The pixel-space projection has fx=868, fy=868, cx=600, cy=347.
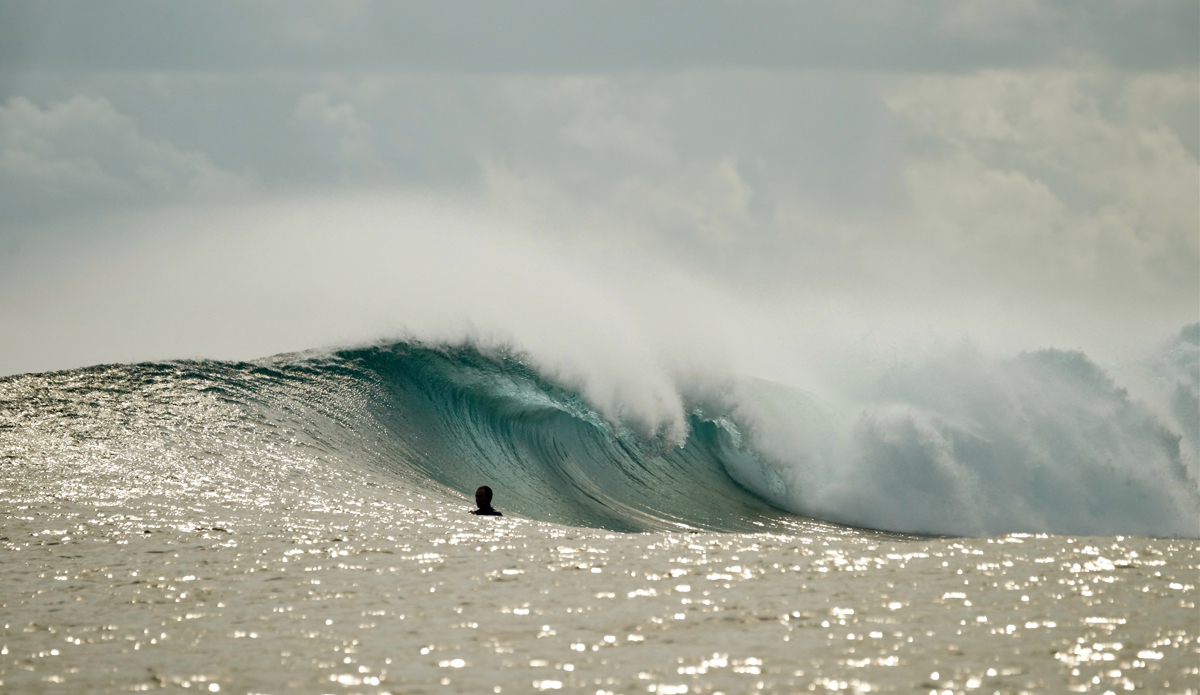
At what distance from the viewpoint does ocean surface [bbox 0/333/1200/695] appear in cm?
301

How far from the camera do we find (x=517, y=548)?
5.21 metres

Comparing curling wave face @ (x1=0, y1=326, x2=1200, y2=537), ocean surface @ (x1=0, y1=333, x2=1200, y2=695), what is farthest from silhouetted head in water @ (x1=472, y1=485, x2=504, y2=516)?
curling wave face @ (x1=0, y1=326, x2=1200, y2=537)

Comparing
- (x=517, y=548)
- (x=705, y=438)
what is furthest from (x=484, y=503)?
(x=705, y=438)

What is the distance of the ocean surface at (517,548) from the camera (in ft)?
9.86

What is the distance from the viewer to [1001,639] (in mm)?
3160

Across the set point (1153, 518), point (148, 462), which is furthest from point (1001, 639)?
point (1153, 518)

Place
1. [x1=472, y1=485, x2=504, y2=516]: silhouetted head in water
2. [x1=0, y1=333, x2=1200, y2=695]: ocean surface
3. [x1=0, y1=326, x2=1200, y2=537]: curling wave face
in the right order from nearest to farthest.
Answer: [x1=0, y1=333, x2=1200, y2=695]: ocean surface → [x1=472, y1=485, x2=504, y2=516]: silhouetted head in water → [x1=0, y1=326, x2=1200, y2=537]: curling wave face

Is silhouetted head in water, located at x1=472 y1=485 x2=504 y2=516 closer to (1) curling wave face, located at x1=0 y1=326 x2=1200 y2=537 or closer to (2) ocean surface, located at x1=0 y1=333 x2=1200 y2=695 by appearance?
(2) ocean surface, located at x1=0 y1=333 x2=1200 y2=695

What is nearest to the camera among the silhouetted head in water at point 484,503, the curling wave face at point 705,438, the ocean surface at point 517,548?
the ocean surface at point 517,548

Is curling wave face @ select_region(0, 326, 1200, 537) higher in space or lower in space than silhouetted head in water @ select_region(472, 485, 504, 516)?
higher

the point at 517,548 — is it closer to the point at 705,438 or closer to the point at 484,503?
the point at 484,503

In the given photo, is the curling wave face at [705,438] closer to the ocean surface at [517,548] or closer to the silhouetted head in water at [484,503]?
the ocean surface at [517,548]

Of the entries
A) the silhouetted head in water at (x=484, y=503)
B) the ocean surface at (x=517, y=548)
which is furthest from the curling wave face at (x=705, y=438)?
the silhouetted head in water at (x=484, y=503)

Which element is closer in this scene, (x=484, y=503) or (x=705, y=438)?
(x=484, y=503)
